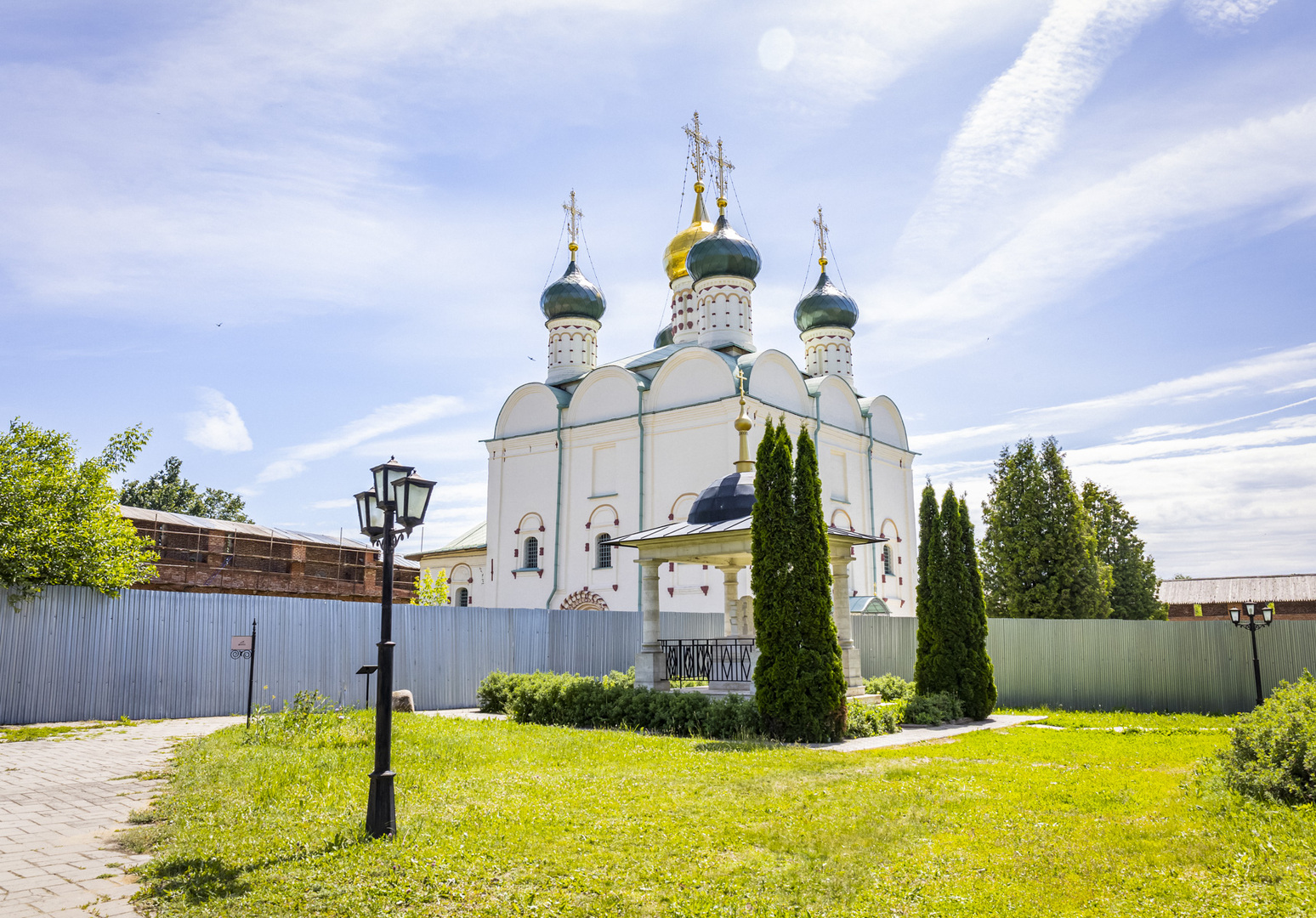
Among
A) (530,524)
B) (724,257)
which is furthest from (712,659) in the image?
(724,257)

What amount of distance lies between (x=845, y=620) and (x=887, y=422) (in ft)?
56.8

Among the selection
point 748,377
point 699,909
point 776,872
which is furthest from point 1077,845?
point 748,377

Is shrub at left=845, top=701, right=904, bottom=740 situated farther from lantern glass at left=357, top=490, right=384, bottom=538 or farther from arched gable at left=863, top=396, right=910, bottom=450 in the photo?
arched gable at left=863, top=396, right=910, bottom=450

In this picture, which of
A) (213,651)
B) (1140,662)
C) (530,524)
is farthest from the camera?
(530,524)

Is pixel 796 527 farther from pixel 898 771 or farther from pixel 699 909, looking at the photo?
pixel 699 909

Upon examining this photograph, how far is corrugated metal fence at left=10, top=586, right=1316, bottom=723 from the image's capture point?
13.2m

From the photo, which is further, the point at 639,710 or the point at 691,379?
the point at 691,379

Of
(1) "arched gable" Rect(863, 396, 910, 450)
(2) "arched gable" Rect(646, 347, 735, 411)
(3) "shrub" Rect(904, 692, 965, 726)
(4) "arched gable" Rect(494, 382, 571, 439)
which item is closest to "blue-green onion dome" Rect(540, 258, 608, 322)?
(4) "arched gable" Rect(494, 382, 571, 439)

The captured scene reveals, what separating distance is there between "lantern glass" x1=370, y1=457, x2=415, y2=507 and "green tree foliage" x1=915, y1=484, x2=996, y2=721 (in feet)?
33.2

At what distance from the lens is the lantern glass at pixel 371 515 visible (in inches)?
256

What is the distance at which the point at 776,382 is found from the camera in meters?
26.0

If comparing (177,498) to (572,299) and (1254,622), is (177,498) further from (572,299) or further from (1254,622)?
(1254,622)

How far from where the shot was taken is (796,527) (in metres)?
11.8

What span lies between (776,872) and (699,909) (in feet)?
2.33
